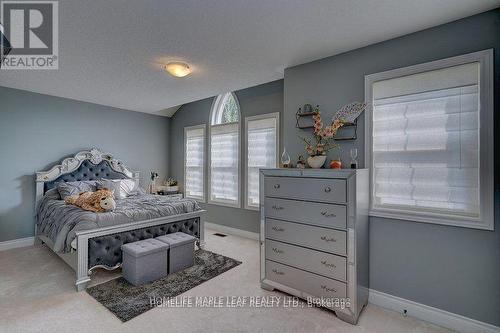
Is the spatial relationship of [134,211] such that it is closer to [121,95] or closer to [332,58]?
[121,95]

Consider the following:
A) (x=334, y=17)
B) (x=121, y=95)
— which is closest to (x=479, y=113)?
(x=334, y=17)

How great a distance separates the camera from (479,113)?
6.23 ft

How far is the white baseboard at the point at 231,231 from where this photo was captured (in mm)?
4285

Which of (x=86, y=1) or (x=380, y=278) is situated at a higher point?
(x=86, y=1)

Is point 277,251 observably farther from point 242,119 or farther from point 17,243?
point 17,243

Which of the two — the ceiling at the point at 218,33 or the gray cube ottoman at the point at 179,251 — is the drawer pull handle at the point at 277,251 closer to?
the gray cube ottoman at the point at 179,251

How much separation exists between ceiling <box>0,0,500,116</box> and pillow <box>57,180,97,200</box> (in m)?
1.62

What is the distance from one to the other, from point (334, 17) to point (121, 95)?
369cm

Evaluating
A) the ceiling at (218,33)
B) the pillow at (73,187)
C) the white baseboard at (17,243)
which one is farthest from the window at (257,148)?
the white baseboard at (17,243)

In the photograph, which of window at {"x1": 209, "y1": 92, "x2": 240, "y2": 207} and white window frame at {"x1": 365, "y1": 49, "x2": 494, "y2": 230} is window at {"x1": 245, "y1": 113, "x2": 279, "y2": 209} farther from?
white window frame at {"x1": 365, "y1": 49, "x2": 494, "y2": 230}

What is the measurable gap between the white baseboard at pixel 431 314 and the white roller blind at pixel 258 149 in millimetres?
2346

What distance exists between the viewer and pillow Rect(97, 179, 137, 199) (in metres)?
4.21

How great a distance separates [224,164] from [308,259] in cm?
292

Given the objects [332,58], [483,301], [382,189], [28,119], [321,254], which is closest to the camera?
[483,301]
